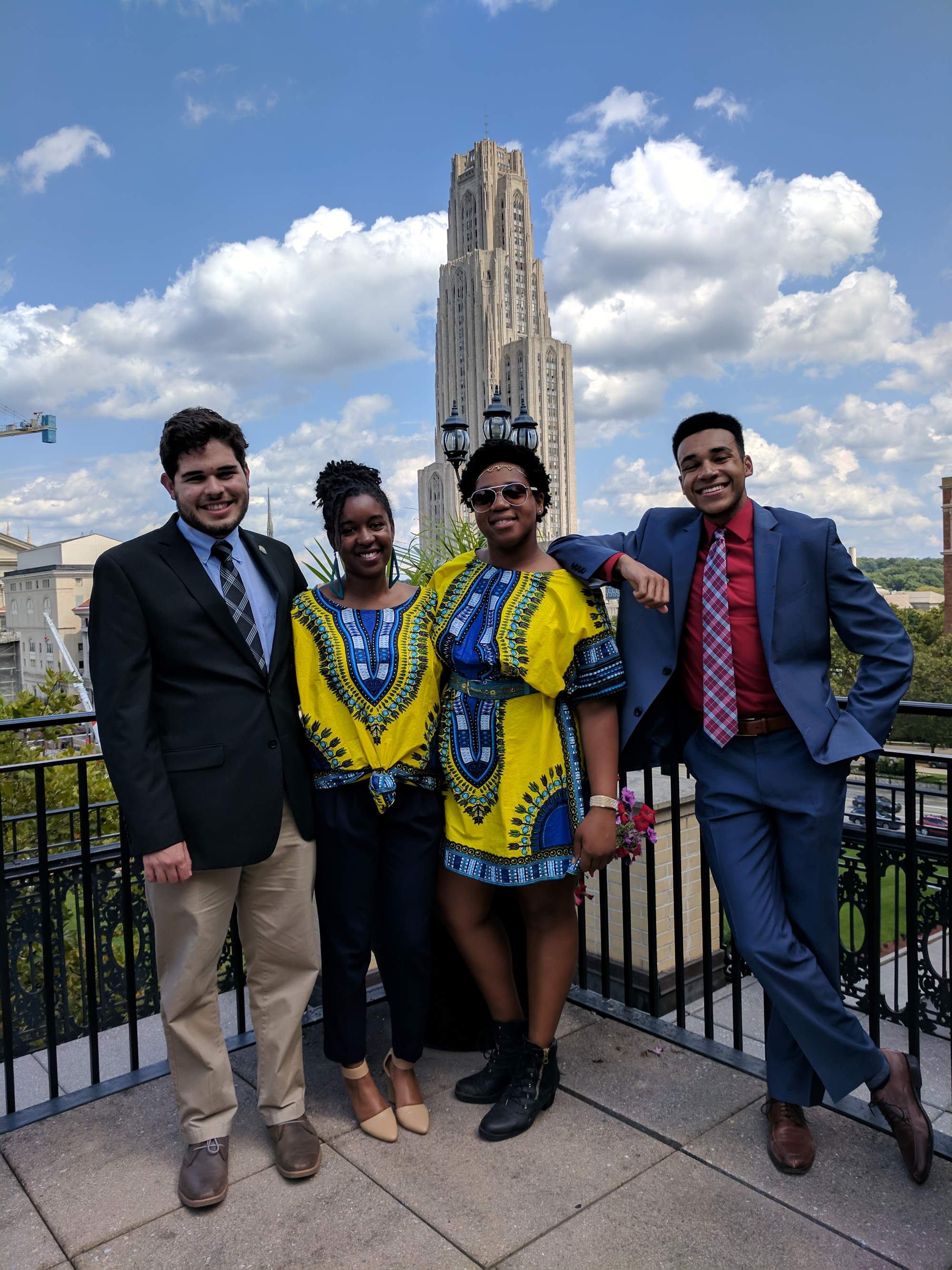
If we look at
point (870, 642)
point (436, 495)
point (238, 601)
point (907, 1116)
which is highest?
point (436, 495)

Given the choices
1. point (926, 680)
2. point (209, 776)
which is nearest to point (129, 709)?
point (209, 776)

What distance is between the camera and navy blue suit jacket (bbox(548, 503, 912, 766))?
2.29m

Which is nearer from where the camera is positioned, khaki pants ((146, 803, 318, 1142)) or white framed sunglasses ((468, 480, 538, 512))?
khaki pants ((146, 803, 318, 1142))

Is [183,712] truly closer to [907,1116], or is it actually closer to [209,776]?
[209,776]


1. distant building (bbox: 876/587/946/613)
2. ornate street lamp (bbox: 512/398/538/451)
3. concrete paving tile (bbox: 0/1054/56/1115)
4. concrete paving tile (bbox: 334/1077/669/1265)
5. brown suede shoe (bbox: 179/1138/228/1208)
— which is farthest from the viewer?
distant building (bbox: 876/587/946/613)

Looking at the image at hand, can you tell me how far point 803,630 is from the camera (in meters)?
2.35

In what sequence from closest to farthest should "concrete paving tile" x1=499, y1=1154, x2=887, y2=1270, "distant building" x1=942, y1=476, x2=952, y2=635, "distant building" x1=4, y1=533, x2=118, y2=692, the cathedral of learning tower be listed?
"concrete paving tile" x1=499, y1=1154, x2=887, y2=1270 < "distant building" x1=942, y1=476, x2=952, y2=635 < "distant building" x1=4, y1=533, x2=118, y2=692 < the cathedral of learning tower

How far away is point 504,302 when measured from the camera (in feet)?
Result: 404

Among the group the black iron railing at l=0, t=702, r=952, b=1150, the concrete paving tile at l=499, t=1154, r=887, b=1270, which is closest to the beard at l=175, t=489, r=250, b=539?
the black iron railing at l=0, t=702, r=952, b=1150

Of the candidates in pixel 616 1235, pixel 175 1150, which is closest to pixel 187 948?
pixel 175 1150

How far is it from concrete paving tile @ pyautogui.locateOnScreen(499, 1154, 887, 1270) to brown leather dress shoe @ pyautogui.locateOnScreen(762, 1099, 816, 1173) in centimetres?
14

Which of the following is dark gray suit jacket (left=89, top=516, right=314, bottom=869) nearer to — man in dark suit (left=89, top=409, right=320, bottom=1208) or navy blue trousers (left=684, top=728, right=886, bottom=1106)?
man in dark suit (left=89, top=409, right=320, bottom=1208)

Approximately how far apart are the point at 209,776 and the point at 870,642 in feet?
5.95

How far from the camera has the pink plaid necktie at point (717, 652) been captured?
7.80 feet
